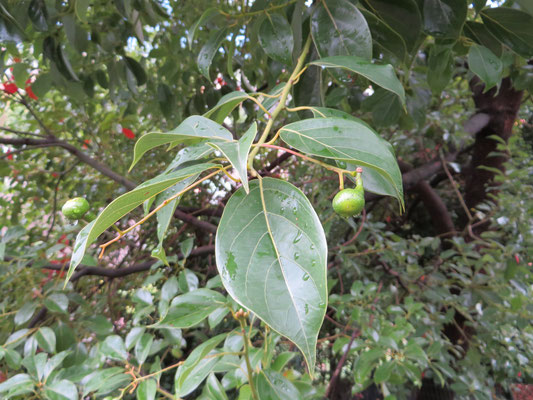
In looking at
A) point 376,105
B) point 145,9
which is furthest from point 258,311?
point 145,9

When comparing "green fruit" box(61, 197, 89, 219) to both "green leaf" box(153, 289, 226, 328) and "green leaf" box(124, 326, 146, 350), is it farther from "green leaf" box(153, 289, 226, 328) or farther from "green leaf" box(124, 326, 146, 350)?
"green leaf" box(124, 326, 146, 350)

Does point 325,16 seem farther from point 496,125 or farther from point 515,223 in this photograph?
point 496,125

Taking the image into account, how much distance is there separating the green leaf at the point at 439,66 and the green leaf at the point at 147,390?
91cm

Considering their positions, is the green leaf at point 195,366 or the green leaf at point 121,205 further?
the green leaf at point 195,366

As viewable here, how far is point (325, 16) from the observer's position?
0.58m

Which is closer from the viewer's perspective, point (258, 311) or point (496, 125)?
point (258, 311)

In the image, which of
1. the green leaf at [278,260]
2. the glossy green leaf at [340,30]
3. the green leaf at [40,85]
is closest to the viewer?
the green leaf at [278,260]

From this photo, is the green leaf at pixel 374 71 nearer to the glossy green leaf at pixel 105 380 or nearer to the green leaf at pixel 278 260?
the green leaf at pixel 278 260

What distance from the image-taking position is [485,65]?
668 mm

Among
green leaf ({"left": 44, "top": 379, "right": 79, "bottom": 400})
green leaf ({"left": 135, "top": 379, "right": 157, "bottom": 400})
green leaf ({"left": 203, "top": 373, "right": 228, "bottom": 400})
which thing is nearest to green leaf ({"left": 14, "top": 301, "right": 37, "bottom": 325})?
green leaf ({"left": 44, "top": 379, "right": 79, "bottom": 400})

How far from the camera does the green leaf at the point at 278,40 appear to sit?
616 mm

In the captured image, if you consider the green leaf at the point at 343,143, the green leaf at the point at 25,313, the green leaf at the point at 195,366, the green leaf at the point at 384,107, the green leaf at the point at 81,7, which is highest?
the green leaf at the point at 81,7

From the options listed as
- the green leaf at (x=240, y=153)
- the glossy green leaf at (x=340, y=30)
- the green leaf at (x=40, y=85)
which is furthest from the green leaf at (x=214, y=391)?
the green leaf at (x=40, y=85)

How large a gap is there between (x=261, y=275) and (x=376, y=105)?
686 millimetres
